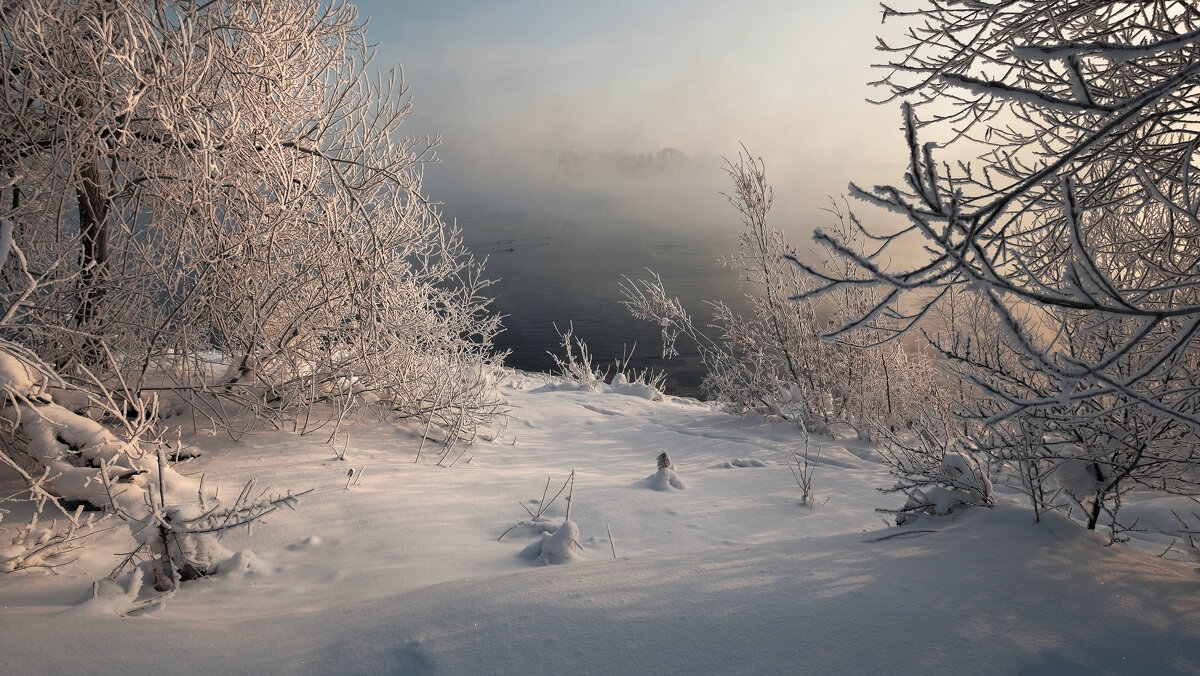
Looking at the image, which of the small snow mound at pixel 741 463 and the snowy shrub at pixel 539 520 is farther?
the small snow mound at pixel 741 463

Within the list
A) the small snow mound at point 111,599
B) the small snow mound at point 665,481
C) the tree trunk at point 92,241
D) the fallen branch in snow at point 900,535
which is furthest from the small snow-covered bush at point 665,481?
the tree trunk at point 92,241

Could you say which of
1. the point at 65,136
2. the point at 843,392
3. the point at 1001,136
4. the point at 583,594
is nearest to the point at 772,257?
the point at 843,392

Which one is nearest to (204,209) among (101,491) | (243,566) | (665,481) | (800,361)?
(101,491)

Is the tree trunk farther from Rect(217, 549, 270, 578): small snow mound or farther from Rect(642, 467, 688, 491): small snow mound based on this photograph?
Rect(642, 467, 688, 491): small snow mound

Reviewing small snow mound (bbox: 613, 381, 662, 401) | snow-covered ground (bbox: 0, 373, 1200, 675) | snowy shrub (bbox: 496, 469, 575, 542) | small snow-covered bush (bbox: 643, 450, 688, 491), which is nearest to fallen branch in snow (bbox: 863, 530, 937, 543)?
snow-covered ground (bbox: 0, 373, 1200, 675)

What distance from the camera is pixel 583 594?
78.6 inches

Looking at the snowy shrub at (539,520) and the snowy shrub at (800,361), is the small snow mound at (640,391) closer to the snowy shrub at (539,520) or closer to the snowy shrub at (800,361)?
the snowy shrub at (800,361)

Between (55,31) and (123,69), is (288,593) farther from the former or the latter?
(55,31)

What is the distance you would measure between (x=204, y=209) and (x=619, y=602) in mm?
3941

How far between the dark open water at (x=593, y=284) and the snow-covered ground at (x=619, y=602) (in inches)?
283

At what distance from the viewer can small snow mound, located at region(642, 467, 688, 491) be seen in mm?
4520

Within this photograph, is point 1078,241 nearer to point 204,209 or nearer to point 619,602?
point 619,602

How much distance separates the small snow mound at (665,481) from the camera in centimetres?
452

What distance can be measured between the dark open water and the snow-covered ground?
7.18 m
